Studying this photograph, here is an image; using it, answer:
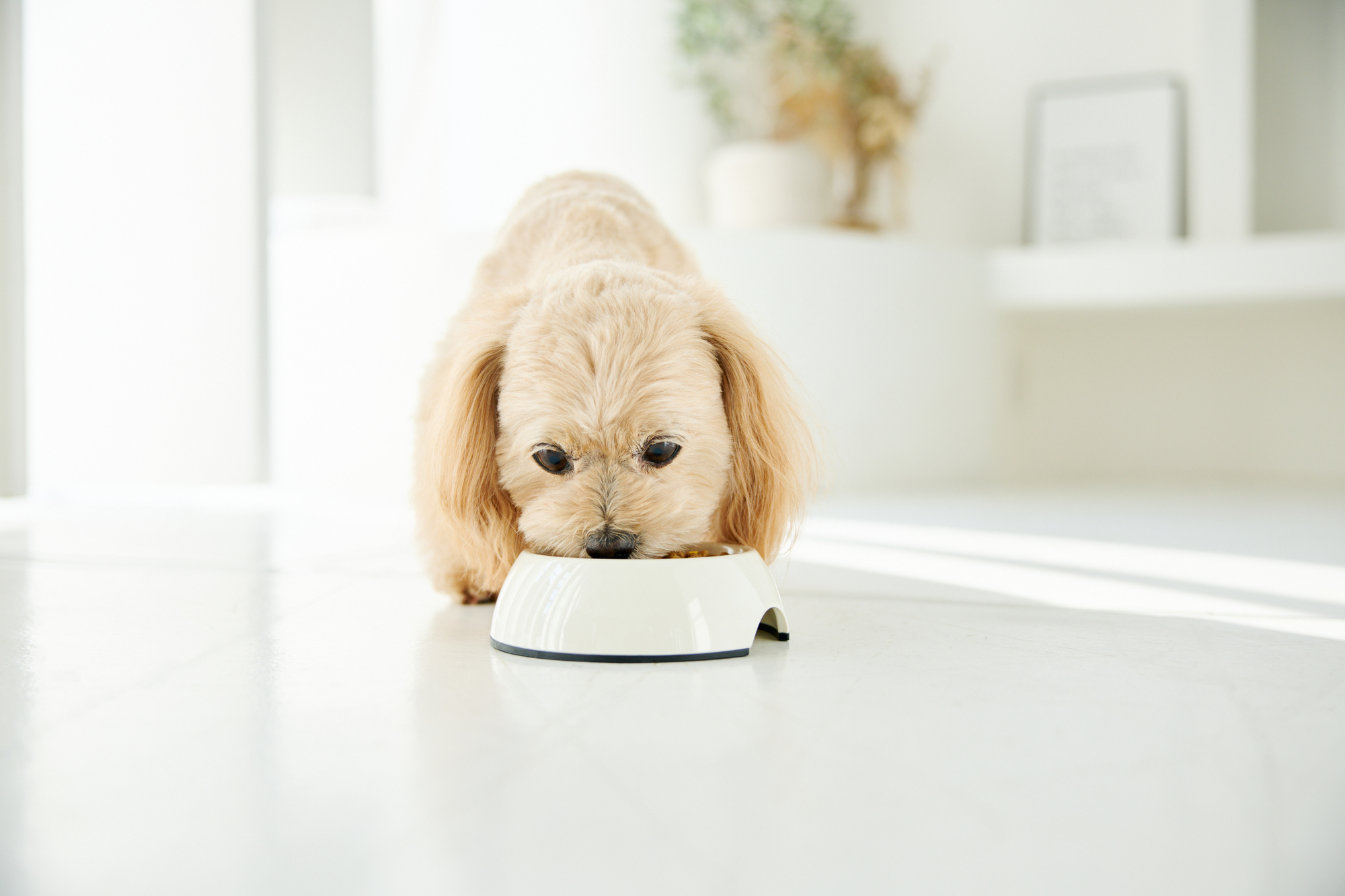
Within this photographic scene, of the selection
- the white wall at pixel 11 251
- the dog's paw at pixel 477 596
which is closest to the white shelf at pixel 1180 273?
the dog's paw at pixel 477 596

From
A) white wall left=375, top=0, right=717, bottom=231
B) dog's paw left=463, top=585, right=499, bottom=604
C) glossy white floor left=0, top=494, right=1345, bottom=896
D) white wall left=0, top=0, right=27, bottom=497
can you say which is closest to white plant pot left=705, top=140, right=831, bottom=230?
white wall left=375, top=0, right=717, bottom=231

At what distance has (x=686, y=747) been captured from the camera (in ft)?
3.18

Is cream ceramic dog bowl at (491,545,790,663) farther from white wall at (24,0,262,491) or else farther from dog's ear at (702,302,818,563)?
white wall at (24,0,262,491)

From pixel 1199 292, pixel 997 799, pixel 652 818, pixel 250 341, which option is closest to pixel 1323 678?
pixel 997 799

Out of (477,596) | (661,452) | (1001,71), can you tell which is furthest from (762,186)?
(661,452)

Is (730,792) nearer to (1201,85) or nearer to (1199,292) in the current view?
(1199,292)

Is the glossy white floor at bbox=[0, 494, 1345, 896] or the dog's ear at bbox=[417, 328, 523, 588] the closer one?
the glossy white floor at bbox=[0, 494, 1345, 896]

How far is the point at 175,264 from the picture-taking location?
3.85 meters

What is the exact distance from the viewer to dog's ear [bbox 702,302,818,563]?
53.9 inches

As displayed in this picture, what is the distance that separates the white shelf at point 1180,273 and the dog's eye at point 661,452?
3.27m

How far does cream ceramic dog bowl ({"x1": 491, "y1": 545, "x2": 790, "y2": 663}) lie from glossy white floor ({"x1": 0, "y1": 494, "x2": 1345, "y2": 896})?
3cm

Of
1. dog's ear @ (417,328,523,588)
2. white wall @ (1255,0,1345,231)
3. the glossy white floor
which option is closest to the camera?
the glossy white floor

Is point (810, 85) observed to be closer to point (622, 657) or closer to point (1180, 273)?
point (1180, 273)

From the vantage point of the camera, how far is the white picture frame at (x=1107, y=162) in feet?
14.4
